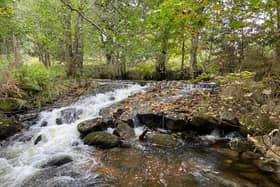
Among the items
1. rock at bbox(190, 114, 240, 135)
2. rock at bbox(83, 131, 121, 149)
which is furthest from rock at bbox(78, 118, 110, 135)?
rock at bbox(190, 114, 240, 135)

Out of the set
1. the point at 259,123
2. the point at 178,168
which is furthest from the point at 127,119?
the point at 259,123

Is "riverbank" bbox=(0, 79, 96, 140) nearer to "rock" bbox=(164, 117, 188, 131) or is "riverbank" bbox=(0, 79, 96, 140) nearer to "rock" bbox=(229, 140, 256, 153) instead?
"rock" bbox=(164, 117, 188, 131)

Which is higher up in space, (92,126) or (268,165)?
(92,126)

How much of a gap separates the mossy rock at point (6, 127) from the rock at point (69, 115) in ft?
4.57

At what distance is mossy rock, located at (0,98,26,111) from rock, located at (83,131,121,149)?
3208 millimetres

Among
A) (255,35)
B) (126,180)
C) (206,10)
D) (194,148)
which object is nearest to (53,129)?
(126,180)

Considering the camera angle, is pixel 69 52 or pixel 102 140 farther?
pixel 69 52

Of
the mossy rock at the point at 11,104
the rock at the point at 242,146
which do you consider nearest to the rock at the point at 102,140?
the rock at the point at 242,146

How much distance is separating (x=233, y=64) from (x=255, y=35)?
1.04m

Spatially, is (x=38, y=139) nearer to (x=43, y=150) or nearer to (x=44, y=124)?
(x=43, y=150)

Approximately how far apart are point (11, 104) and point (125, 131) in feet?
13.1

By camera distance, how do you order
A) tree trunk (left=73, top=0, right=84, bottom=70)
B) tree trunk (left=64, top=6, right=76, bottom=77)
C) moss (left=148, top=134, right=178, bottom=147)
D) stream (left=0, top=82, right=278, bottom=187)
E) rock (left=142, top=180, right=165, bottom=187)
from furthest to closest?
tree trunk (left=64, top=6, right=76, bottom=77) < tree trunk (left=73, top=0, right=84, bottom=70) < moss (left=148, top=134, right=178, bottom=147) < stream (left=0, top=82, right=278, bottom=187) < rock (left=142, top=180, right=165, bottom=187)

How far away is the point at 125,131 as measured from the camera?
243 inches

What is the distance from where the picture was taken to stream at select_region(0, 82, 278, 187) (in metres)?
3.87
